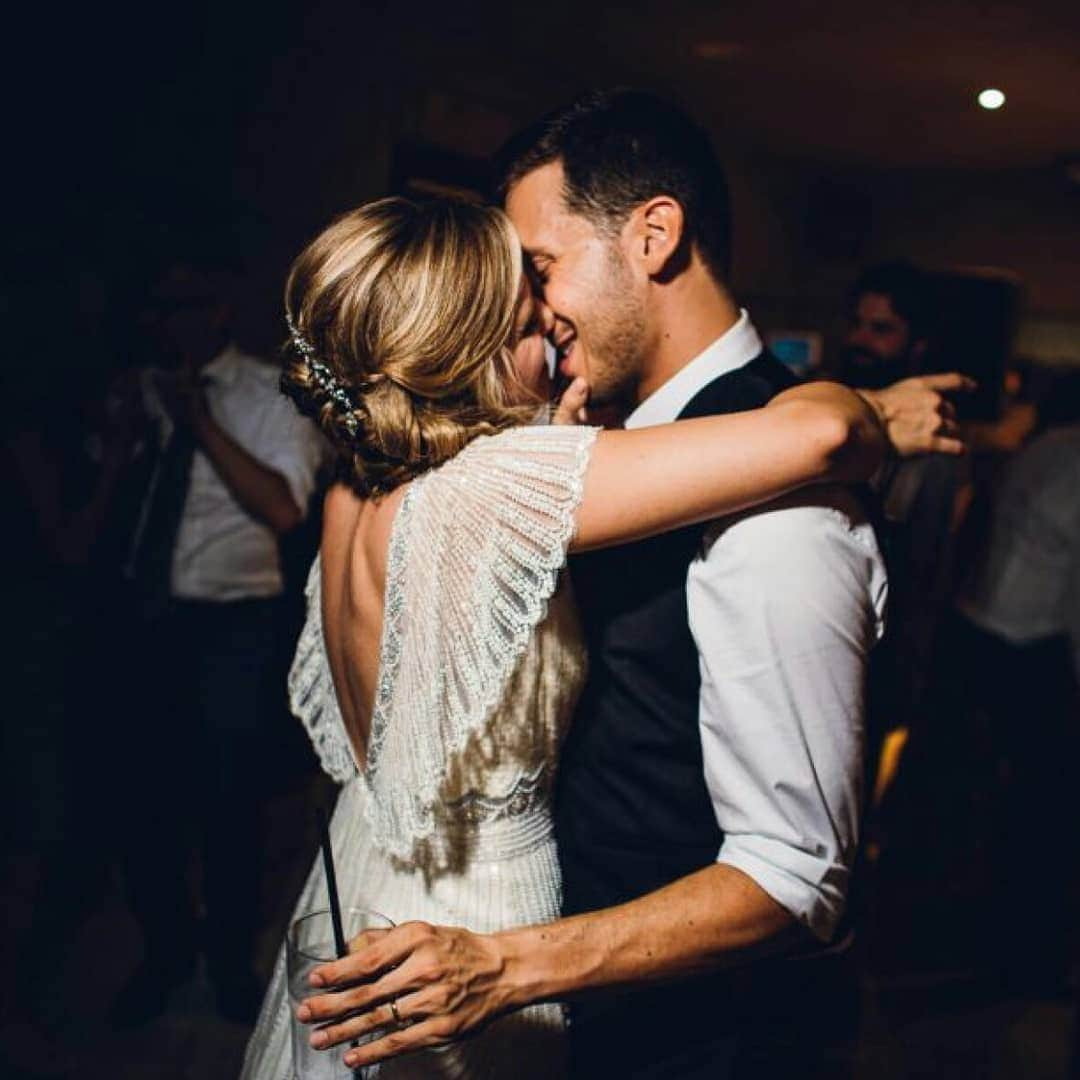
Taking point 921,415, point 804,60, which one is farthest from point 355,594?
point 804,60

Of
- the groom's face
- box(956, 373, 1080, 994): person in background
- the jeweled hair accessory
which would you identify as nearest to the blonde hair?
the jeweled hair accessory

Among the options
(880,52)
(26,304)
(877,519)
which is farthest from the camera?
(880,52)

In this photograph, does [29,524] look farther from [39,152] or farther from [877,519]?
→ [877,519]

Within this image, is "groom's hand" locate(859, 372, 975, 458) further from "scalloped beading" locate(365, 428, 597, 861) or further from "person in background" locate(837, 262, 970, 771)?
"scalloped beading" locate(365, 428, 597, 861)

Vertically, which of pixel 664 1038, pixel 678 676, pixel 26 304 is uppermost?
pixel 26 304

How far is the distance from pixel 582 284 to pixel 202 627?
1615mm

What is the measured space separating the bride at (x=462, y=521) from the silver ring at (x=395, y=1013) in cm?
8

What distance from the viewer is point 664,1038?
122 centimetres

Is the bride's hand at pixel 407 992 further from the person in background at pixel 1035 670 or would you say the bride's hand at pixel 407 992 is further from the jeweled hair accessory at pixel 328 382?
the person in background at pixel 1035 670

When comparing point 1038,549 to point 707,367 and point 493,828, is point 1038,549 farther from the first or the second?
point 493,828

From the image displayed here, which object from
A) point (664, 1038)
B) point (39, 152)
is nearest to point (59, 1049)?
point (664, 1038)

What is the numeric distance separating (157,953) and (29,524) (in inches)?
46.9

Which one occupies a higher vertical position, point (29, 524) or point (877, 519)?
point (877, 519)

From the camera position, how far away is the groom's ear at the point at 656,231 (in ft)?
4.33
